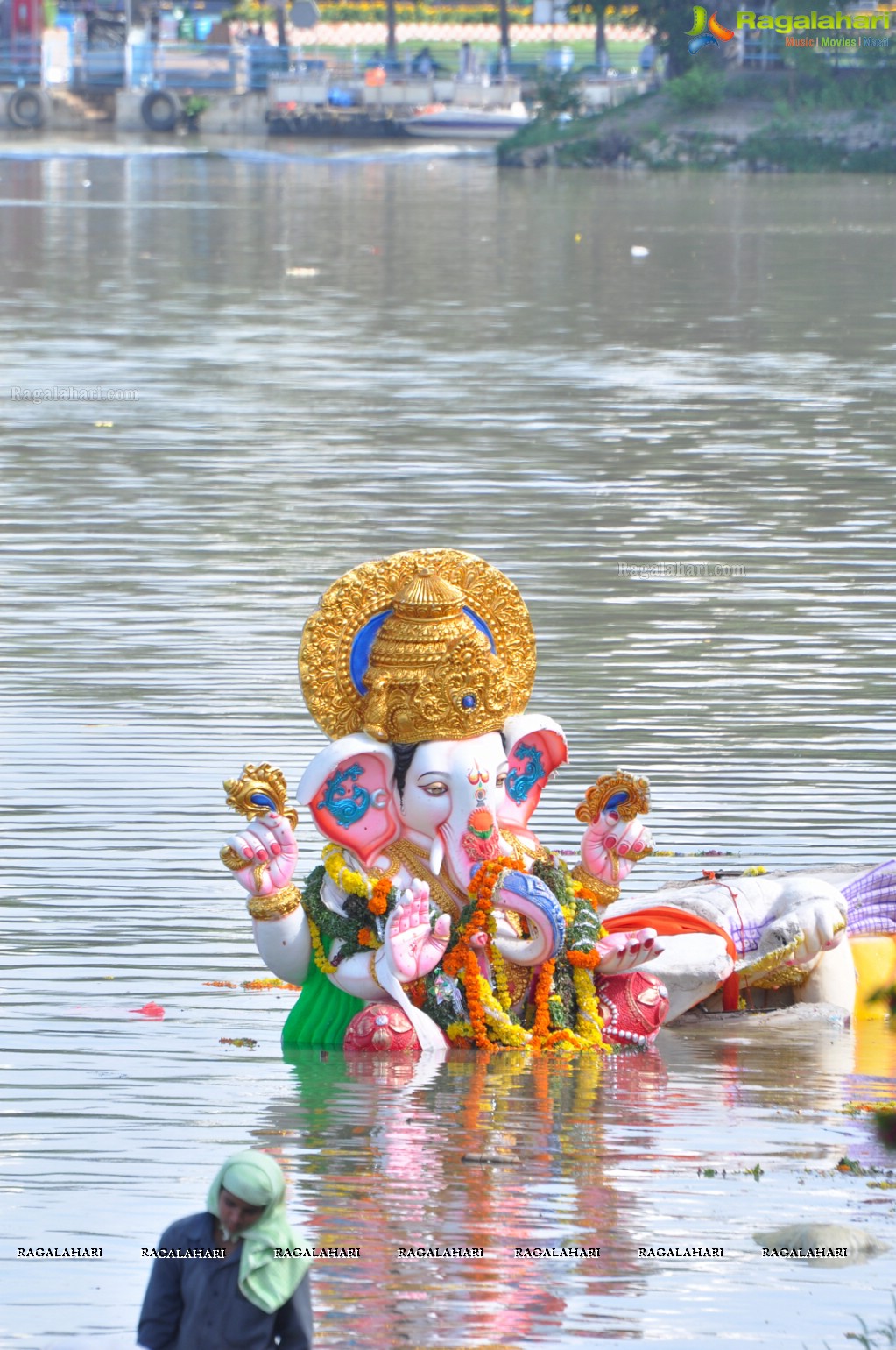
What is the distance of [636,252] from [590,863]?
35.2 metres

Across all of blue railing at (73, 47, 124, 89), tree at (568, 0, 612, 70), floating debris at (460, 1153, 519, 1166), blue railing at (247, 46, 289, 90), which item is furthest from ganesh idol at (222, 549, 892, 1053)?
blue railing at (73, 47, 124, 89)

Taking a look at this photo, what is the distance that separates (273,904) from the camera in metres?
7.59

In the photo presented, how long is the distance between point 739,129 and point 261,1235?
222 ft

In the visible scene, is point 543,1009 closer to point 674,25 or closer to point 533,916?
point 533,916

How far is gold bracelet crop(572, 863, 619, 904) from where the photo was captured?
26.2 ft

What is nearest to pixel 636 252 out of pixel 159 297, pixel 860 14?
pixel 159 297

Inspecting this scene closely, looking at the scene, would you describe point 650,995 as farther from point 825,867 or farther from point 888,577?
point 888,577

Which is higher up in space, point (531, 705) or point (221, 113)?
point (221, 113)

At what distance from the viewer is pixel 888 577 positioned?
52.1ft

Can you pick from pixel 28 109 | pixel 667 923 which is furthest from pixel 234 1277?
pixel 28 109

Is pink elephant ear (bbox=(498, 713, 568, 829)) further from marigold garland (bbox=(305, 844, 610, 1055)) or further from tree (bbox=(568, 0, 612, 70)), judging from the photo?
tree (bbox=(568, 0, 612, 70))

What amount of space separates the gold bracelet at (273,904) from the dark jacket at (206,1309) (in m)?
2.70

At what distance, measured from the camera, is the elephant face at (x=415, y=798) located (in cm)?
770

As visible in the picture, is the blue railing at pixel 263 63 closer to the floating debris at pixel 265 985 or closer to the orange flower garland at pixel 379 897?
the floating debris at pixel 265 985
